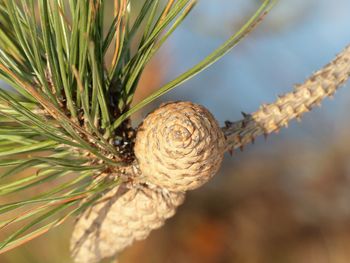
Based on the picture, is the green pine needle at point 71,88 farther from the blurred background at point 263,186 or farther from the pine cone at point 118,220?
the blurred background at point 263,186

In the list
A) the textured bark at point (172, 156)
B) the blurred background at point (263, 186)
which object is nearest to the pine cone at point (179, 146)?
the textured bark at point (172, 156)

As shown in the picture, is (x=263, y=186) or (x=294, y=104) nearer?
(x=294, y=104)

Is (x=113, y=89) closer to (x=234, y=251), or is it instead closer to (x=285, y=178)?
(x=234, y=251)

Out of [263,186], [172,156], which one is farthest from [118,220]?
[263,186]

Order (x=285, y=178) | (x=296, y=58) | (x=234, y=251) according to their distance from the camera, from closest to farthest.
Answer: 1. (x=234, y=251)
2. (x=285, y=178)
3. (x=296, y=58)

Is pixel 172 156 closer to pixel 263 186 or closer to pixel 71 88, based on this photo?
pixel 71 88

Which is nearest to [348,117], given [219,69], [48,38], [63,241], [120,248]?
[219,69]
